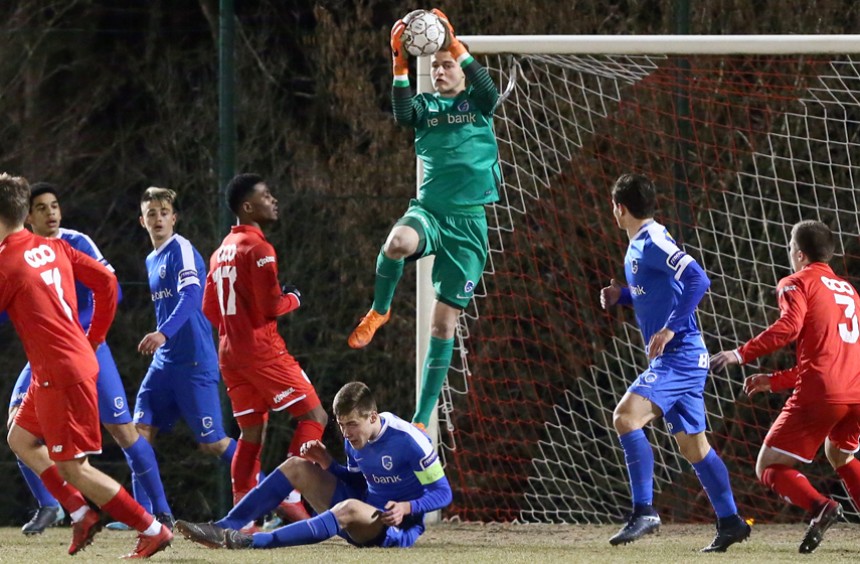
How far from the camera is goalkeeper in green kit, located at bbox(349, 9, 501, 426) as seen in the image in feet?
20.5

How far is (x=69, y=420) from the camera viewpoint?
5164 mm

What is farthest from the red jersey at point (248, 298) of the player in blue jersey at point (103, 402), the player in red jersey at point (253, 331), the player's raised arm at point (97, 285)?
the player's raised arm at point (97, 285)

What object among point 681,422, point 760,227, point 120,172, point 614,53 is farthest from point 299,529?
point 120,172

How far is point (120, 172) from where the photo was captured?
9391 mm

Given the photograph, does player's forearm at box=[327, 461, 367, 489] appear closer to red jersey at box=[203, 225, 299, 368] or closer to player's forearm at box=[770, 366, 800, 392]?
red jersey at box=[203, 225, 299, 368]

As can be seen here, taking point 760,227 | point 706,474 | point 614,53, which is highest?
point 614,53

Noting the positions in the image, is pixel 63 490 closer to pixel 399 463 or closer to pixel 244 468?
pixel 244 468

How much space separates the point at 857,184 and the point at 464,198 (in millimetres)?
2725

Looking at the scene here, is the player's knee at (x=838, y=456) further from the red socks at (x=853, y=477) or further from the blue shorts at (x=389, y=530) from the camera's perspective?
the blue shorts at (x=389, y=530)

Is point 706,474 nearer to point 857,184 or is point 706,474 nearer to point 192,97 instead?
point 857,184

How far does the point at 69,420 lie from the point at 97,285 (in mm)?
564

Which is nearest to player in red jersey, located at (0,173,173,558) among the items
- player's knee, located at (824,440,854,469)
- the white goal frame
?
the white goal frame

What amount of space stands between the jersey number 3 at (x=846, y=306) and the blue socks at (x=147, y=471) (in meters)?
3.09

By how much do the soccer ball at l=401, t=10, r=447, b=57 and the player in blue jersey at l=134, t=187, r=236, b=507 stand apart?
1546 mm
